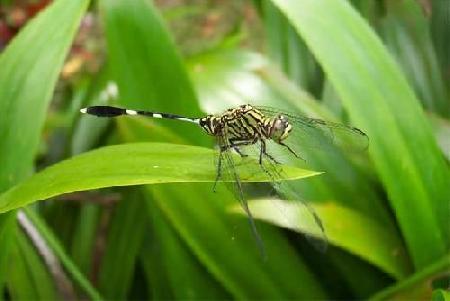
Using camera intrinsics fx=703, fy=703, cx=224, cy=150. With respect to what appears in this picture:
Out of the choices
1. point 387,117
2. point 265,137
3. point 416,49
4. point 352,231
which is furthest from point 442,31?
point 265,137

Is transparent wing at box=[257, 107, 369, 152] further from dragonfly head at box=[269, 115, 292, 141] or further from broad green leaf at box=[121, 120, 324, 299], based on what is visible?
broad green leaf at box=[121, 120, 324, 299]

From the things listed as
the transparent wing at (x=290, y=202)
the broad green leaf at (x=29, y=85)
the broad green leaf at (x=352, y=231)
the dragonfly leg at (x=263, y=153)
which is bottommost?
the broad green leaf at (x=352, y=231)

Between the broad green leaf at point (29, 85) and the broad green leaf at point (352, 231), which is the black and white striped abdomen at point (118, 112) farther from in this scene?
the broad green leaf at point (352, 231)

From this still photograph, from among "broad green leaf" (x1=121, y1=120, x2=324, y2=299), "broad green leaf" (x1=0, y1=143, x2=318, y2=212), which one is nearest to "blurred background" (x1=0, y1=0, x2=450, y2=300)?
"broad green leaf" (x1=121, y1=120, x2=324, y2=299)

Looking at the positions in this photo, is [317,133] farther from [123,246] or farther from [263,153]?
[123,246]

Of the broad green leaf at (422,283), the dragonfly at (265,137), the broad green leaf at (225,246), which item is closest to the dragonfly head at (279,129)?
the dragonfly at (265,137)

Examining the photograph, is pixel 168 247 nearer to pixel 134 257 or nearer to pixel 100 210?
pixel 134 257
